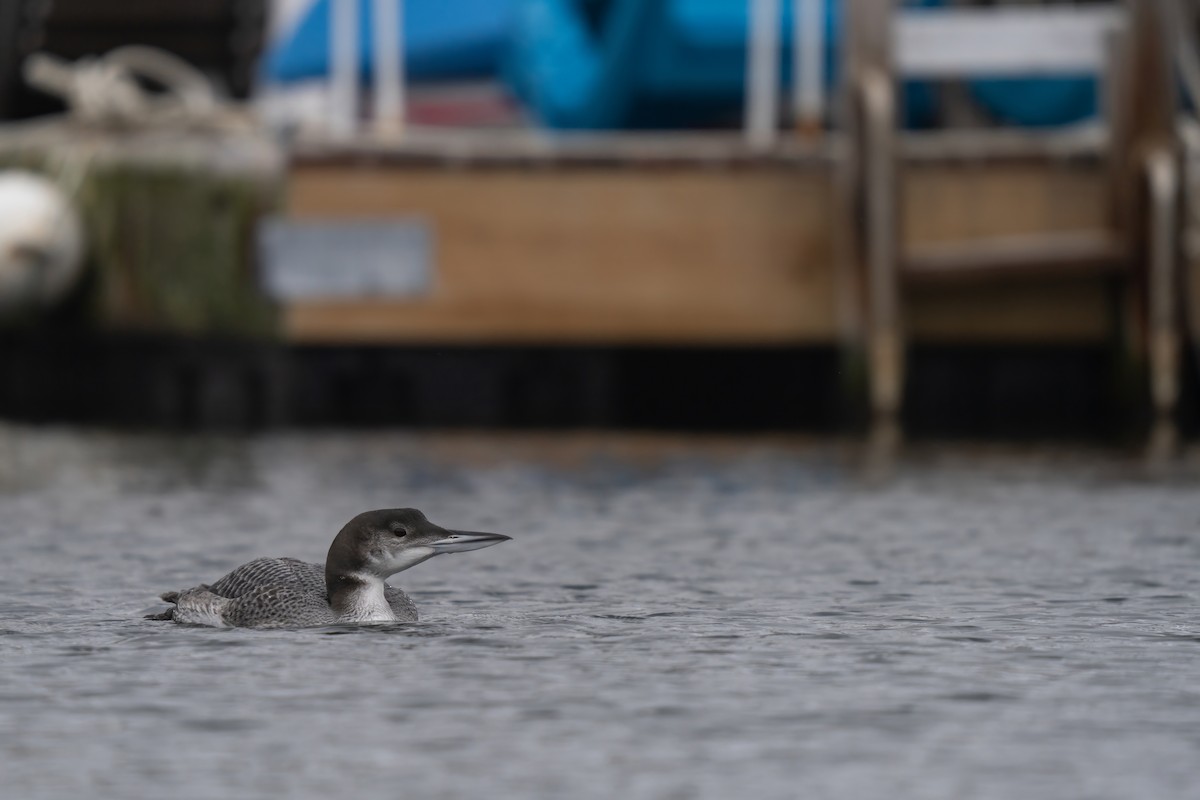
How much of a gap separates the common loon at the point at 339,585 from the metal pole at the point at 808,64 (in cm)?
1097

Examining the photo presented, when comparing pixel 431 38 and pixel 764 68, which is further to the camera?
pixel 431 38

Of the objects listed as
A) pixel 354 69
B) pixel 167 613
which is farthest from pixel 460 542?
pixel 354 69

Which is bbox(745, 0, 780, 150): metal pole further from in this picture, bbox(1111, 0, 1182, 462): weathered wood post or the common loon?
the common loon

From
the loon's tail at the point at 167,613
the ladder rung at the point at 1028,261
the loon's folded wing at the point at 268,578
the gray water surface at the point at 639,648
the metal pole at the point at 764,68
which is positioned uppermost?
the metal pole at the point at 764,68

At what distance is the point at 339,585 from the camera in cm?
966

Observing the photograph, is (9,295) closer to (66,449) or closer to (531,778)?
A: (66,449)

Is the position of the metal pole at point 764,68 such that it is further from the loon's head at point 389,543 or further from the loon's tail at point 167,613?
the loon's tail at point 167,613

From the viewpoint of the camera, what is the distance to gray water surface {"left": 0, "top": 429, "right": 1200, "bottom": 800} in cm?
700

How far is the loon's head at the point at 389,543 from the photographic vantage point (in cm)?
968

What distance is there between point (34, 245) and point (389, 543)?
38.4 ft

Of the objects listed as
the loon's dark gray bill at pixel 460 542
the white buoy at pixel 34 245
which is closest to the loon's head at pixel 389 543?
the loon's dark gray bill at pixel 460 542

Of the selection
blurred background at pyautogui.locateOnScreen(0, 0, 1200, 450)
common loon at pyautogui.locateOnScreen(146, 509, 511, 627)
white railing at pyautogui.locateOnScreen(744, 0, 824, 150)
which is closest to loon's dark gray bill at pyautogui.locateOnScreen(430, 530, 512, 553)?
common loon at pyautogui.locateOnScreen(146, 509, 511, 627)

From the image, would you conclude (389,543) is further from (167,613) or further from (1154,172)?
(1154,172)

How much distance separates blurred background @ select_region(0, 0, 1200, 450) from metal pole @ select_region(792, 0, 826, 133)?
0.03 meters
